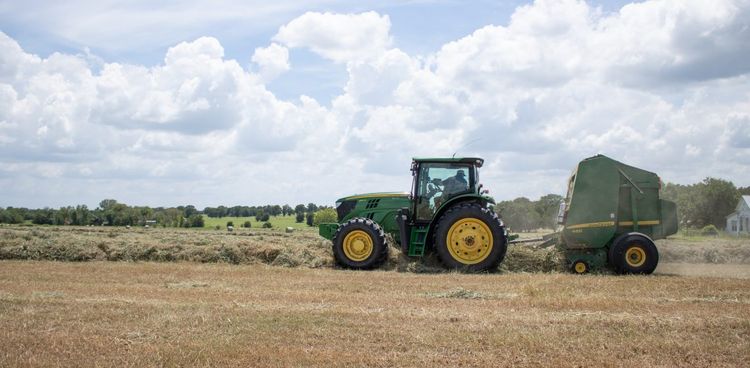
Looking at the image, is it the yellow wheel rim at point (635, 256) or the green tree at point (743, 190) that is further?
the green tree at point (743, 190)

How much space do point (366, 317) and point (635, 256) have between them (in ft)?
25.6

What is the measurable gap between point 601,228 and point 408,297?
5.96m

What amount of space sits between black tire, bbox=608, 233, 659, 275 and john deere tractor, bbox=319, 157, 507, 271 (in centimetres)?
227

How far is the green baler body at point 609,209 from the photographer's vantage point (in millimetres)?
14203

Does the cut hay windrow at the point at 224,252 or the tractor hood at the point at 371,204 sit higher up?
the tractor hood at the point at 371,204

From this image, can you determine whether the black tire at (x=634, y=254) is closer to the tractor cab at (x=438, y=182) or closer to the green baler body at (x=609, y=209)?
the green baler body at (x=609, y=209)

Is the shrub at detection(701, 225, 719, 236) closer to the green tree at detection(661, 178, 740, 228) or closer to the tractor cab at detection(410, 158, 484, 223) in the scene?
the green tree at detection(661, 178, 740, 228)

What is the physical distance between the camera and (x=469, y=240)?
47.6ft

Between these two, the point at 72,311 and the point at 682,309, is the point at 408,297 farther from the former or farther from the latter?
the point at 72,311

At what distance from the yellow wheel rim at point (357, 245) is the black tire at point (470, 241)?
169 cm

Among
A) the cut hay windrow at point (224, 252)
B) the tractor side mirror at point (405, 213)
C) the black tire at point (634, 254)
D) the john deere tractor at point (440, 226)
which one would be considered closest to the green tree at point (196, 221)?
the cut hay windrow at point (224, 252)

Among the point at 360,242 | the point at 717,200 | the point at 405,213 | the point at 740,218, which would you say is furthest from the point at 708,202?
the point at 360,242

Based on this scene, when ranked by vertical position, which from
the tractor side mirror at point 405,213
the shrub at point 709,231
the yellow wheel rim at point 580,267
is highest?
the tractor side mirror at point 405,213

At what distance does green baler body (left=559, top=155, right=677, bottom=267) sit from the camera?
1420cm
